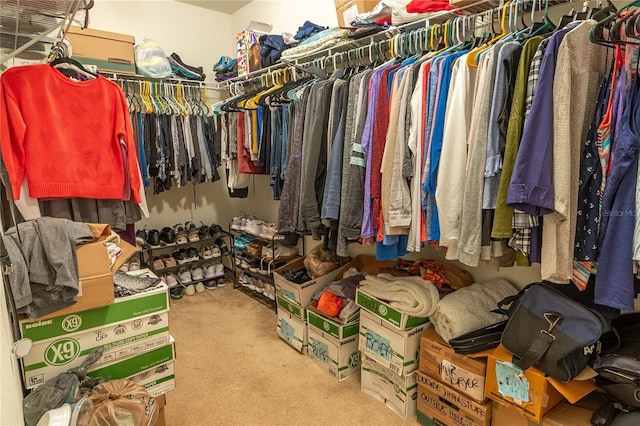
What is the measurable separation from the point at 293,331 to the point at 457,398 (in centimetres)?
119

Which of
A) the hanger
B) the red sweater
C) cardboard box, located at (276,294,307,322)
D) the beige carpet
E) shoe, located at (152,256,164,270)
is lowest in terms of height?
the beige carpet

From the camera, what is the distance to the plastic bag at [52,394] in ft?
4.09

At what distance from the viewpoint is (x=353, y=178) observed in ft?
5.55

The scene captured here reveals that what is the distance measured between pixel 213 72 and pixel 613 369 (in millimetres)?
3934

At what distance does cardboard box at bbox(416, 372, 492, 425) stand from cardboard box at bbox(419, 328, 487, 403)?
0.06ft

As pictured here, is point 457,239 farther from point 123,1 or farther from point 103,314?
point 123,1

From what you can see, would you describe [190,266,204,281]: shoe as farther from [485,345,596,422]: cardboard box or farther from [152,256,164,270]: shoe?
[485,345,596,422]: cardboard box

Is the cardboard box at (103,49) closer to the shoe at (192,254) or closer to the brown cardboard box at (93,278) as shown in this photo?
the shoe at (192,254)

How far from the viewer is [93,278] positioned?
1.38 metres

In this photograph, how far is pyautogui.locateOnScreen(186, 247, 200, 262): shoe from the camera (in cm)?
362

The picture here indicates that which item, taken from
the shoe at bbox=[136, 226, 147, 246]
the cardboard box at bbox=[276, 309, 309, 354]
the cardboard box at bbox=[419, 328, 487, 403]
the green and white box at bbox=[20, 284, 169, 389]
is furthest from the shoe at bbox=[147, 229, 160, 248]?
the cardboard box at bbox=[419, 328, 487, 403]

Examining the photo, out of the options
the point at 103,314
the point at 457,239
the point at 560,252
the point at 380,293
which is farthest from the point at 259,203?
the point at 560,252

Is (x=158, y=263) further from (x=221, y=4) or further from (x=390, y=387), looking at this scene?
(x=221, y=4)

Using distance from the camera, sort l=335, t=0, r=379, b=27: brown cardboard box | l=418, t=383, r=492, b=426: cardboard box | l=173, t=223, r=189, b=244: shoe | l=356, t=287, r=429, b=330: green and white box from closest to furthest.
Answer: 1. l=418, t=383, r=492, b=426: cardboard box
2. l=356, t=287, r=429, b=330: green and white box
3. l=335, t=0, r=379, b=27: brown cardboard box
4. l=173, t=223, r=189, b=244: shoe
